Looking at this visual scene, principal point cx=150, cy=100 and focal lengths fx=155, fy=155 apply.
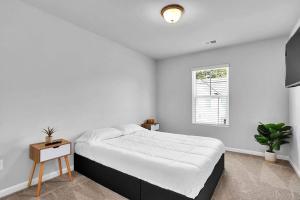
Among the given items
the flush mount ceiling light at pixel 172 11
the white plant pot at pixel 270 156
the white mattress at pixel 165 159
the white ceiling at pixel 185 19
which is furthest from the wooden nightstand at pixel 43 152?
the white plant pot at pixel 270 156

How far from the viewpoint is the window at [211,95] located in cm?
406

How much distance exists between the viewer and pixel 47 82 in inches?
98.7

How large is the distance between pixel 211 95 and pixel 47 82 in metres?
3.78

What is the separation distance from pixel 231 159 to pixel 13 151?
12.7 feet

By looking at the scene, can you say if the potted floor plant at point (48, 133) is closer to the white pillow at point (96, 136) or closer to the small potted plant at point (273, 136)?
the white pillow at point (96, 136)

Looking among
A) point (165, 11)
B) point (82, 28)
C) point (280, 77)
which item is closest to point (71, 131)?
point (82, 28)

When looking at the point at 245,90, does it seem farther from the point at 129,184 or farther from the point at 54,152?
the point at 54,152

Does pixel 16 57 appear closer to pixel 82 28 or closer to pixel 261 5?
pixel 82 28

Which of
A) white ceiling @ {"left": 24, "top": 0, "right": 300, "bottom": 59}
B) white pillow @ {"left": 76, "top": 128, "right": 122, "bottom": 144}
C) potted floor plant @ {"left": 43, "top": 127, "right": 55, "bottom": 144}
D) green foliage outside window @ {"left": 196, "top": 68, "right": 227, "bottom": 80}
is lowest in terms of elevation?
white pillow @ {"left": 76, "top": 128, "right": 122, "bottom": 144}

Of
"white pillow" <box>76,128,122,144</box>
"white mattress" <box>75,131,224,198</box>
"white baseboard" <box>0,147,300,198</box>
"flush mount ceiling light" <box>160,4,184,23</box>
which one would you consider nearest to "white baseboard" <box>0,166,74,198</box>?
"white baseboard" <box>0,147,300,198</box>

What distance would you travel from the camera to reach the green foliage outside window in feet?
13.4

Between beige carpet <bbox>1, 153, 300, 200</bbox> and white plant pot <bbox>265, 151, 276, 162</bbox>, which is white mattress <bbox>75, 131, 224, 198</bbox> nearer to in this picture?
beige carpet <bbox>1, 153, 300, 200</bbox>

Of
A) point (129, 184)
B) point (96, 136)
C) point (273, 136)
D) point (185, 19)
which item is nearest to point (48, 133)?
point (96, 136)

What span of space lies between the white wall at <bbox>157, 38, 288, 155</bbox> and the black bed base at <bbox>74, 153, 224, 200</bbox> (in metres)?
2.10
